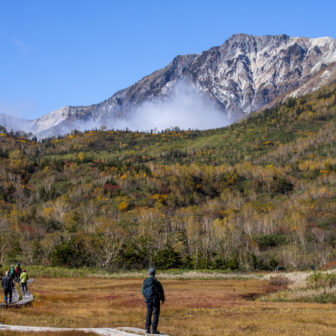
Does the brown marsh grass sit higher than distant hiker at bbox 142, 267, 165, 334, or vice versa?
distant hiker at bbox 142, 267, 165, 334

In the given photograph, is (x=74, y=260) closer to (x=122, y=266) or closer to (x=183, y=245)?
(x=122, y=266)

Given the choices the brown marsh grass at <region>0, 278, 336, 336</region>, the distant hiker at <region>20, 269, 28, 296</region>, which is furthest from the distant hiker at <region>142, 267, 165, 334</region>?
the distant hiker at <region>20, 269, 28, 296</region>

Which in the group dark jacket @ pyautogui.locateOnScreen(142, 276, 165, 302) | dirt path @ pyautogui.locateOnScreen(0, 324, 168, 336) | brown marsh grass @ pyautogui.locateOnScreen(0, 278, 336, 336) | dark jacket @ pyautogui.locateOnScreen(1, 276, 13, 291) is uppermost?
dark jacket @ pyautogui.locateOnScreen(142, 276, 165, 302)

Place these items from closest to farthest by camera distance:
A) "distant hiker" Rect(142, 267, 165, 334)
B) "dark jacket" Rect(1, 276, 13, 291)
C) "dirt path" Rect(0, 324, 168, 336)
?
"distant hiker" Rect(142, 267, 165, 334) → "dirt path" Rect(0, 324, 168, 336) → "dark jacket" Rect(1, 276, 13, 291)

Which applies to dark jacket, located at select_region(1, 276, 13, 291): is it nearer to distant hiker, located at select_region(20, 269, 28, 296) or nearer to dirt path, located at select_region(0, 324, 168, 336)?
distant hiker, located at select_region(20, 269, 28, 296)

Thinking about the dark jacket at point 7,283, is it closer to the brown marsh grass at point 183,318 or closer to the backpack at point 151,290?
the brown marsh grass at point 183,318

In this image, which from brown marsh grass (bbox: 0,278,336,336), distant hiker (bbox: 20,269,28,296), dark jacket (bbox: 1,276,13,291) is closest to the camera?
brown marsh grass (bbox: 0,278,336,336)

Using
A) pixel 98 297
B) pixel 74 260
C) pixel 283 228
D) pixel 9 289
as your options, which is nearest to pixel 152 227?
pixel 283 228

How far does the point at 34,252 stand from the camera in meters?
113

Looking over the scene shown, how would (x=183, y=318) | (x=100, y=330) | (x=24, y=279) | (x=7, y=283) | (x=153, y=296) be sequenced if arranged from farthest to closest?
(x=24, y=279) → (x=7, y=283) → (x=183, y=318) → (x=100, y=330) → (x=153, y=296)

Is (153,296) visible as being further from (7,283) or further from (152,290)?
(7,283)

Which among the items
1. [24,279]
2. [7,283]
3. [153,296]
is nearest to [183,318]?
[153,296]

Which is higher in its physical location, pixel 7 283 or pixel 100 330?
pixel 7 283

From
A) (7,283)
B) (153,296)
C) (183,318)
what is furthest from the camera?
(7,283)
